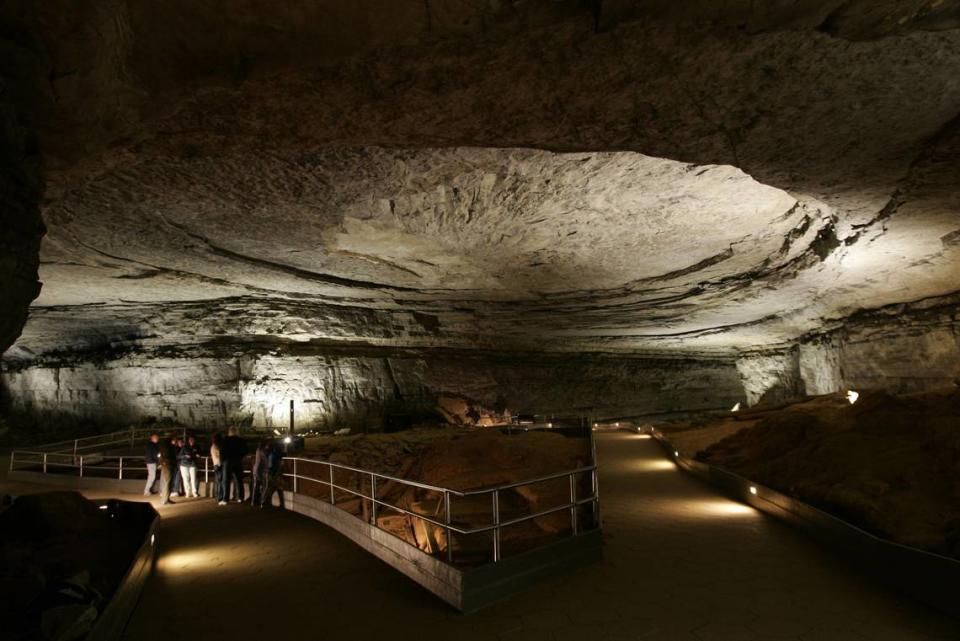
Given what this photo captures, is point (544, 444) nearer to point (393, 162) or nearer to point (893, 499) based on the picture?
point (893, 499)

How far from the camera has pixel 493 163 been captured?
6.87 metres

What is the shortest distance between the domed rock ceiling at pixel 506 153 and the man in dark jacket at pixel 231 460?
13.6 ft

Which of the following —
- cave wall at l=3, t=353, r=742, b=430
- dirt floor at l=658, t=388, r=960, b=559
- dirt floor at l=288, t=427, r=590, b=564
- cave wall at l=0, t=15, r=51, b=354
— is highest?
cave wall at l=0, t=15, r=51, b=354

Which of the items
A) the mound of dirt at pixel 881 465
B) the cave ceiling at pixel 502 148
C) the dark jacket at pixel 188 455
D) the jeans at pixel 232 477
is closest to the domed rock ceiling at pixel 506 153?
the cave ceiling at pixel 502 148

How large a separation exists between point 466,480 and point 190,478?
21.3 feet

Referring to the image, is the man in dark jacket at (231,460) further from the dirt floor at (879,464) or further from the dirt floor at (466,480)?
the dirt floor at (879,464)

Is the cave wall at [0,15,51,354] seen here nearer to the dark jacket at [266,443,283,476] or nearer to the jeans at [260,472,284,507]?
the dark jacket at [266,443,283,476]

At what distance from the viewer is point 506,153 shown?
6574 mm

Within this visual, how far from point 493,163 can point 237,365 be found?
15.1 m

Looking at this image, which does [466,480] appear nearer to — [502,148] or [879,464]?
[502,148]

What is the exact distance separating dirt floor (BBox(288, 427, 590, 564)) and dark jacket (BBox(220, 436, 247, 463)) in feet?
7.55

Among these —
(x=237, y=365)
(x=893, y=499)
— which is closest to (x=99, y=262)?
(x=237, y=365)

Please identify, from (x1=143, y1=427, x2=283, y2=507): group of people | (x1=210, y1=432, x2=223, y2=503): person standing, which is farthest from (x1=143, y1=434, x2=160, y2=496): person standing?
(x1=210, y1=432, x2=223, y2=503): person standing

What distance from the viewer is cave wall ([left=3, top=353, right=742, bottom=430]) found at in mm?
18266
